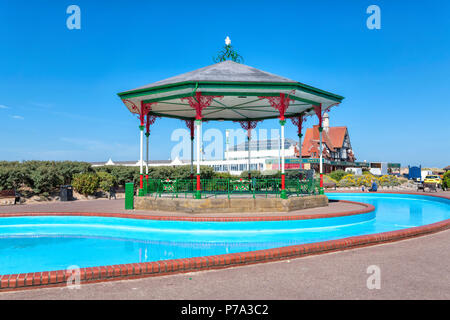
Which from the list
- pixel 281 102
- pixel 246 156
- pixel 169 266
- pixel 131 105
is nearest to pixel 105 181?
pixel 131 105

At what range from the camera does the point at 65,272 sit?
4762 mm

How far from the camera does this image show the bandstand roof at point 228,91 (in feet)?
40.2

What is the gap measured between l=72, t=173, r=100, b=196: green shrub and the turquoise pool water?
8799 mm

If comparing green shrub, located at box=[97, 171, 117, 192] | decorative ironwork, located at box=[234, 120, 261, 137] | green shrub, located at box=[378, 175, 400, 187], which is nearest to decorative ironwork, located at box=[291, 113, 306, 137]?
decorative ironwork, located at box=[234, 120, 261, 137]

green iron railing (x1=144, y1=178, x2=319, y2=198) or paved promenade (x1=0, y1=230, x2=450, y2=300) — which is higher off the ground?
green iron railing (x1=144, y1=178, x2=319, y2=198)

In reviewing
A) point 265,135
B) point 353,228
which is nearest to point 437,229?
point 353,228

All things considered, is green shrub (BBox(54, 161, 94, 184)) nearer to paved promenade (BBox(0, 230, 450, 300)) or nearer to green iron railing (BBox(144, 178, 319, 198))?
green iron railing (BBox(144, 178, 319, 198))

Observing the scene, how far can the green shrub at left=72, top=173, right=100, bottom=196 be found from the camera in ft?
68.5

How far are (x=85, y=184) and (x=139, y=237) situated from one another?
506 inches

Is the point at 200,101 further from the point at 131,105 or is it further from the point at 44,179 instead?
the point at 44,179

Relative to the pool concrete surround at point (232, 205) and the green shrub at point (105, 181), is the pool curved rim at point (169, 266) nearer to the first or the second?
the pool concrete surround at point (232, 205)

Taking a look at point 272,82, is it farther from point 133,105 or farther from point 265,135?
point 265,135

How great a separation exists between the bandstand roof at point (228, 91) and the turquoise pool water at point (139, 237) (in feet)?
16.9

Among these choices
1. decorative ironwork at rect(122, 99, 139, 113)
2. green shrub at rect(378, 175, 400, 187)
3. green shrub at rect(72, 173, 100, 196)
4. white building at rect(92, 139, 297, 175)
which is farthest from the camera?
white building at rect(92, 139, 297, 175)
